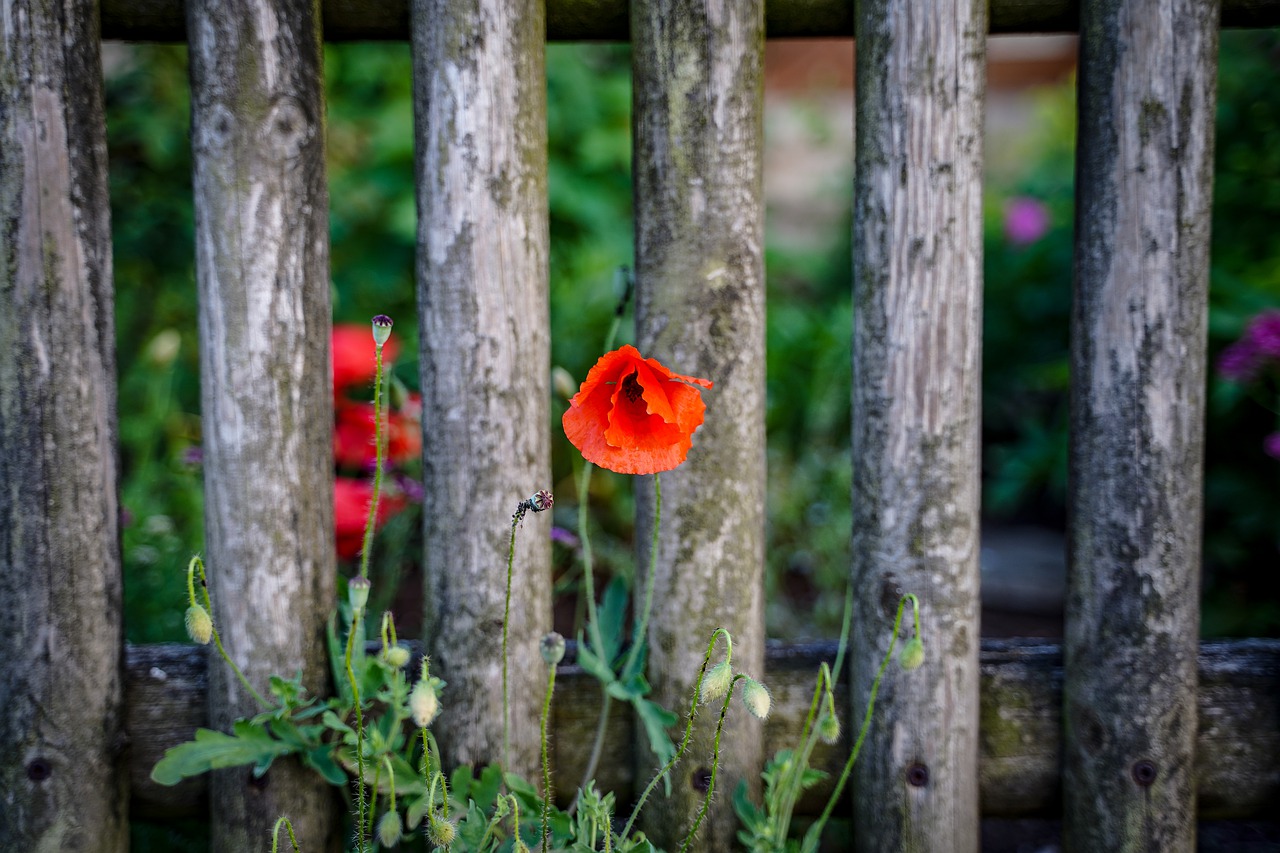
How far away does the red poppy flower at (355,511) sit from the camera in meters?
2.14

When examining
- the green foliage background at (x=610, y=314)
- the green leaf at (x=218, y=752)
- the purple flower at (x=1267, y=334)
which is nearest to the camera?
the green leaf at (x=218, y=752)

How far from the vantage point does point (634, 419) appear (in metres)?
1.13

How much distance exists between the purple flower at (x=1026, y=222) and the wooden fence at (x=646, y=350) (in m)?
2.03

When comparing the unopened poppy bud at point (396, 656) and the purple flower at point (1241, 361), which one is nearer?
the unopened poppy bud at point (396, 656)

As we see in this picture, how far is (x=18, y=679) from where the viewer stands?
133 centimetres

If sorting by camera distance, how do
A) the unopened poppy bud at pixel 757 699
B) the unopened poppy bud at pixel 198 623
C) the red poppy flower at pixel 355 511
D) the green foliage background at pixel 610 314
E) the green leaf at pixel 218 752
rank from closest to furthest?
the unopened poppy bud at pixel 757 699 → the unopened poppy bud at pixel 198 623 → the green leaf at pixel 218 752 → the red poppy flower at pixel 355 511 → the green foliage background at pixel 610 314

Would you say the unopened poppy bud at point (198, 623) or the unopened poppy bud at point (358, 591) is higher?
the unopened poppy bud at point (358, 591)

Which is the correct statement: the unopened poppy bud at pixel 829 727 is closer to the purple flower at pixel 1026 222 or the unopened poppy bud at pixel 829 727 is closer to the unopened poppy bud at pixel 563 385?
the unopened poppy bud at pixel 563 385

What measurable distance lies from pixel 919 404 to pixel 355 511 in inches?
54.0

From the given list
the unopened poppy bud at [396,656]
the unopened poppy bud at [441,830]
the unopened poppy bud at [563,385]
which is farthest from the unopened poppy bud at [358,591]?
the unopened poppy bud at [563,385]

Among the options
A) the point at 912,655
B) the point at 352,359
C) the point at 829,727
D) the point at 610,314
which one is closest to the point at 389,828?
the point at 829,727

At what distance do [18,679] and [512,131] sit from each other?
1051 mm

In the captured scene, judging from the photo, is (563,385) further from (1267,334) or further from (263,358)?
(1267,334)

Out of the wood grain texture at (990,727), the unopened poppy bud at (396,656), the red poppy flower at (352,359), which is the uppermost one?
the red poppy flower at (352,359)
